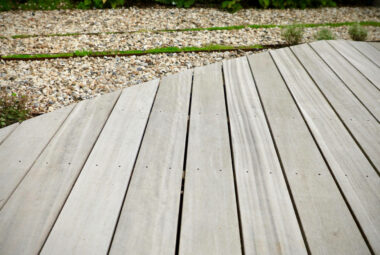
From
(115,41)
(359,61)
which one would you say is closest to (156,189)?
(359,61)

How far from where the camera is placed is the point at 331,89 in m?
2.05

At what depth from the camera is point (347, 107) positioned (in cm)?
185

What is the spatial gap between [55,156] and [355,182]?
154 centimetres

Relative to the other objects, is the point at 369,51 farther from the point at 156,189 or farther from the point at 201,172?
the point at 156,189

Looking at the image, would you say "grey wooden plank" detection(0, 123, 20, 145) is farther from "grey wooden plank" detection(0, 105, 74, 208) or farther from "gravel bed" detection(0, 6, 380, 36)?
"gravel bed" detection(0, 6, 380, 36)

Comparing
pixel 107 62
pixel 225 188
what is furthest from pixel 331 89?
pixel 107 62

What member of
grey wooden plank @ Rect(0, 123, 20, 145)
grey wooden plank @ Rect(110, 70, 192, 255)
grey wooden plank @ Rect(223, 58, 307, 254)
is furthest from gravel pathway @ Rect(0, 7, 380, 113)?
grey wooden plank @ Rect(223, 58, 307, 254)

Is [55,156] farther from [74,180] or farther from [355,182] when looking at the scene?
[355,182]

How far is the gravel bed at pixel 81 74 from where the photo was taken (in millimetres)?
2773

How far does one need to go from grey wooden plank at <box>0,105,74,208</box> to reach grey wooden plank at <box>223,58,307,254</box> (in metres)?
1.09

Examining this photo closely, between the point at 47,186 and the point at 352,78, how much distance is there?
229 centimetres

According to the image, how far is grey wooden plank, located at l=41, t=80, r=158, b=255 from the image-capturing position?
1058 millimetres

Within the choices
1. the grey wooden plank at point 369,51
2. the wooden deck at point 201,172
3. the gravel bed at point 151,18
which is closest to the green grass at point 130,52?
the gravel bed at point 151,18

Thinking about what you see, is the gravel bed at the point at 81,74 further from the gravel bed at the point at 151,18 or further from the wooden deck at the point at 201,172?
the gravel bed at the point at 151,18
